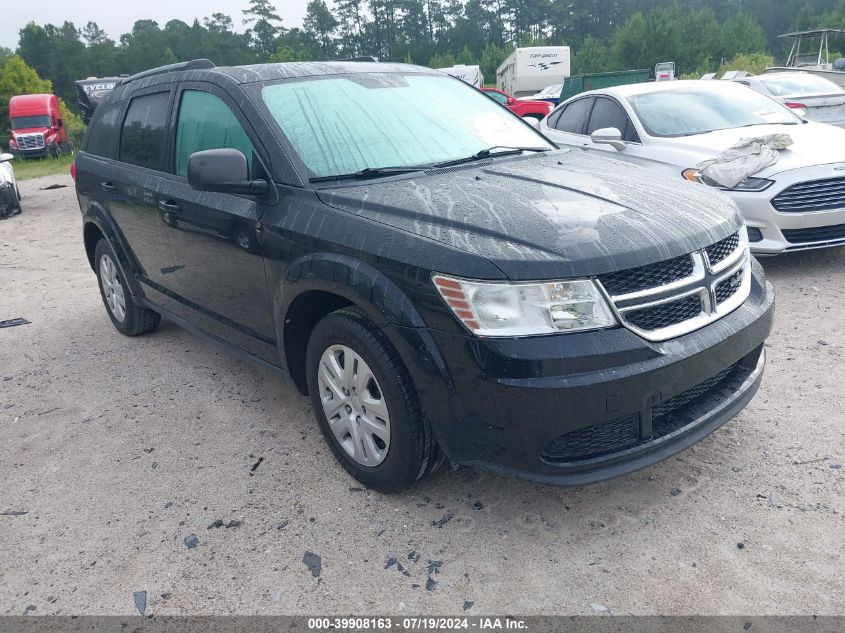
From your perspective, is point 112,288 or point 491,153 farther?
point 112,288

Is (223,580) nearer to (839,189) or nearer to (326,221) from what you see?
(326,221)

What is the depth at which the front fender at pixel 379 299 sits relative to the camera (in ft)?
8.16

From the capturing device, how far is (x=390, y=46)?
109m

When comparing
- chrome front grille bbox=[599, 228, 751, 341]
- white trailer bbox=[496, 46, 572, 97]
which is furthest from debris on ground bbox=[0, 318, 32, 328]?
white trailer bbox=[496, 46, 572, 97]

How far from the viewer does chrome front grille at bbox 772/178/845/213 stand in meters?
5.41

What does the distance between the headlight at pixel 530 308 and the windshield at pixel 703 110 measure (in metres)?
4.77

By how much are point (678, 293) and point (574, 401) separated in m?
0.59

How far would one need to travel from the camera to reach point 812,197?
5422 millimetres

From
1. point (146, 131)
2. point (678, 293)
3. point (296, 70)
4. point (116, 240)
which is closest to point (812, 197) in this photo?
point (678, 293)

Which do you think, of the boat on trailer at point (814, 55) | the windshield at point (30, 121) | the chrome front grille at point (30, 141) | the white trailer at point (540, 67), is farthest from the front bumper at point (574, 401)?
the white trailer at point (540, 67)

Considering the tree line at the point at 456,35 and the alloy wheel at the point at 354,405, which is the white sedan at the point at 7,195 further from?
the tree line at the point at 456,35

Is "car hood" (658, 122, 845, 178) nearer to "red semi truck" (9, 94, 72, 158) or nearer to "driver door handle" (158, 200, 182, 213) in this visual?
"driver door handle" (158, 200, 182, 213)

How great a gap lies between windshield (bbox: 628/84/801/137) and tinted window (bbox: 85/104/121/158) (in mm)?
4635

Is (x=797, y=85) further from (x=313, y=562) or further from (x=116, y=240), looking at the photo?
(x=313, y=562)
